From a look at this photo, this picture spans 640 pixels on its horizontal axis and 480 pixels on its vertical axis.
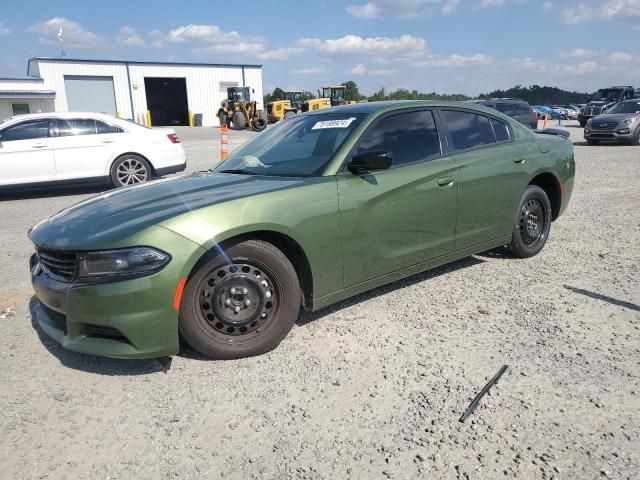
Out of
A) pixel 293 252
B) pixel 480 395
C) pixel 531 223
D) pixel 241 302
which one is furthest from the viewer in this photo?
pixel 531 223

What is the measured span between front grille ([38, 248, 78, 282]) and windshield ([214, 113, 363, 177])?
4.63 ft

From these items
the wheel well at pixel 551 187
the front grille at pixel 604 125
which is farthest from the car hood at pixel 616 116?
the wheel well at pixel 551 187

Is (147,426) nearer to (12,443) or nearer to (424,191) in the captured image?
(12,443)

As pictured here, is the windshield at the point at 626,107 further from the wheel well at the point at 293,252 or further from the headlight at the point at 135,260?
the headlight at the point at 135,260

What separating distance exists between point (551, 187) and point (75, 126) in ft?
27.0

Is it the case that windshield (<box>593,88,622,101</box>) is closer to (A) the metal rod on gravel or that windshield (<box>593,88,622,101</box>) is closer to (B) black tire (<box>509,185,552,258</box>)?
(B) black tire (<box>509,185,552,258</box>)

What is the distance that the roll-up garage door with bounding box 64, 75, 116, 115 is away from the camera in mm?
38750

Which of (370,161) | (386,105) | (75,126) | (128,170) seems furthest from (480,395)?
(75,126)

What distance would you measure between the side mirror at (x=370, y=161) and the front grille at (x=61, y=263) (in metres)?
1.81

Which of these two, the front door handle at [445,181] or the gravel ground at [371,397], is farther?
the front door handle at [445,181]

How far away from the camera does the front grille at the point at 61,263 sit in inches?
112

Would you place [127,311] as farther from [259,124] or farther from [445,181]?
[259,124]

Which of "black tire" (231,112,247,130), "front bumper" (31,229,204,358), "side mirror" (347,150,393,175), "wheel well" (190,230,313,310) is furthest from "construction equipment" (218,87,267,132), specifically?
"front bumper" (31,229,204,358)

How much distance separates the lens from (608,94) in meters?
30.4
